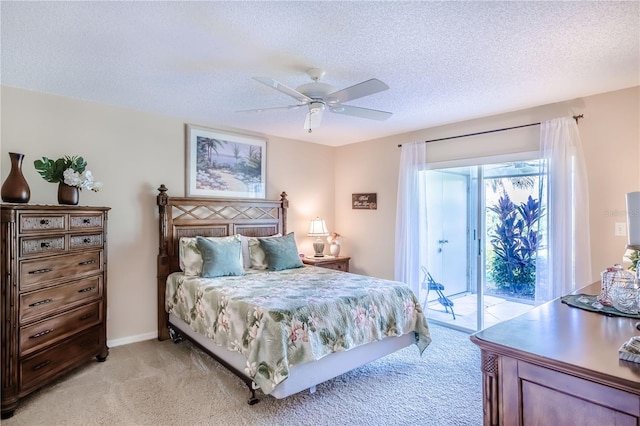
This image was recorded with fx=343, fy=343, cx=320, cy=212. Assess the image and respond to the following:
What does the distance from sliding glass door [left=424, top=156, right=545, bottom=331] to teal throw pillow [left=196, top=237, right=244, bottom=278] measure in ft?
7.87

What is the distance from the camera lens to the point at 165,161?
3982 millimetres

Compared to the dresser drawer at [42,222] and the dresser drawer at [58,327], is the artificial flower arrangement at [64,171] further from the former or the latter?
the dresser drawer at [58,327]

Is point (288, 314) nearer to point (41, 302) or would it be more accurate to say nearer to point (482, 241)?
point (41, 302)

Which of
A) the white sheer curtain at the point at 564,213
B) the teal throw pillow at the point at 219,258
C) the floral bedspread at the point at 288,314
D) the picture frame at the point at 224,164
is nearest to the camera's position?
the floral bedspread at the point at 288,314

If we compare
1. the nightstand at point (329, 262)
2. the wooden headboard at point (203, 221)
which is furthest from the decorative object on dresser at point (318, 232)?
the wooden headboard at point (203, 221)

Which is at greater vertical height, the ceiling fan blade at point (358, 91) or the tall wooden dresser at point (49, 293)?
the ceiling fan blade at point (358, 91)

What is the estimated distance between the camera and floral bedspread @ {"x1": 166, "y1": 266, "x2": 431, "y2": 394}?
2.32 metres

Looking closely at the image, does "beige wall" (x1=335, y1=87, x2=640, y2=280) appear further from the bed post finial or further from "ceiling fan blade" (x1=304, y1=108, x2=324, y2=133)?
the bed post finial

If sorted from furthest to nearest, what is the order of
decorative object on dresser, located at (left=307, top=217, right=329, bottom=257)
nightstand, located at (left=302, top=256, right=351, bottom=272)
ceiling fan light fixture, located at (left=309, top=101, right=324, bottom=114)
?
decorative object on dresser, located at (left=307, top=217, right=329, bottom=257)
nightstand, located at (left=302, top=256, right=351, bottom=272)
ceiling fan light fixture, located at (left=309, top=101, right=324, bottom=114)

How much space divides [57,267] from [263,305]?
1725 millimetres

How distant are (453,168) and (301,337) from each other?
2974 mm

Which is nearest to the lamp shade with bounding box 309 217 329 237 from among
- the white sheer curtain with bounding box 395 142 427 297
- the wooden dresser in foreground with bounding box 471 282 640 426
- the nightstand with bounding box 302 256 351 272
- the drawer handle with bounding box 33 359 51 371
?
the nightstand with bounding box 302 256 351 272

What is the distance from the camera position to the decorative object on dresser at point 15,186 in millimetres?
2598

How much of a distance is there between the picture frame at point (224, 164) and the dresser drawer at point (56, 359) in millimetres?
1813
